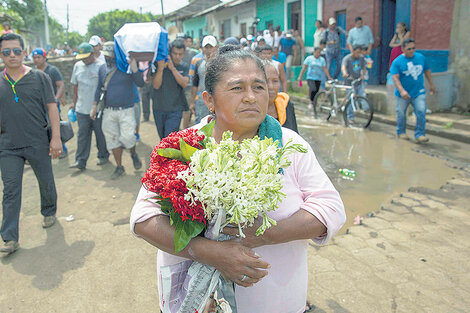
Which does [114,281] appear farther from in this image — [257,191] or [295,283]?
[257,191]

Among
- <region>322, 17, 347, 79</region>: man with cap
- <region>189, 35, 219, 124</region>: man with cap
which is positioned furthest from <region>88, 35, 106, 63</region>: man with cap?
<region>322, 17, 347, 79</region>: man with cap

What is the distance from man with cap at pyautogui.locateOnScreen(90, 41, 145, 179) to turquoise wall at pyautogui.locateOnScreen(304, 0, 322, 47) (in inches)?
471

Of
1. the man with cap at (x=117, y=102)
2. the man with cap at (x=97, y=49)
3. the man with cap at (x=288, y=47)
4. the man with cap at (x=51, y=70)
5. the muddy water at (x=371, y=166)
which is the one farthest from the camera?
the man with cap at (x=288, y=47)

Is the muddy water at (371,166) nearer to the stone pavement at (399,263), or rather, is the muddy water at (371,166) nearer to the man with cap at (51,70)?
the stone pavement at (399,263)

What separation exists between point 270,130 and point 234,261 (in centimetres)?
61

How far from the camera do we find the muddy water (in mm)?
5105

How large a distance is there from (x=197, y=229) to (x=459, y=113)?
390 inches

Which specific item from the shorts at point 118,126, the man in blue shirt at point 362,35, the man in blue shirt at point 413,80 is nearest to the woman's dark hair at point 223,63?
the shorts at point 118,126

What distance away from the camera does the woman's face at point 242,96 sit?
1.70 m

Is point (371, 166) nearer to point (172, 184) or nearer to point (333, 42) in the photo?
point (172, 184)

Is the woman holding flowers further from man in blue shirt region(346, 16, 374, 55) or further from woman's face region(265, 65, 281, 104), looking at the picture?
man in blue shirt region(346, 16, 374, 55)

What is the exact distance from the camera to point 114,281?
3395 millimetres

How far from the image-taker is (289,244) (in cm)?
168

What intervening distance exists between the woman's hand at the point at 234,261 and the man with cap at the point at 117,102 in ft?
14.9
